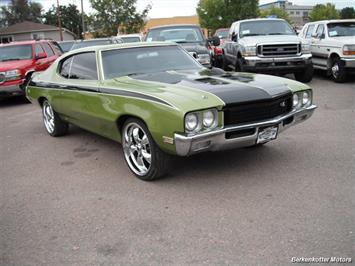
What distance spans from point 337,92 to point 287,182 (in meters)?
6.60

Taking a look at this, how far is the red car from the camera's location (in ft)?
36.8

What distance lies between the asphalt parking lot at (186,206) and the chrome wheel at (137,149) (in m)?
0.16

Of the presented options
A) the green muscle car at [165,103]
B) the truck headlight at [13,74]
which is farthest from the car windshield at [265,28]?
the green muscle car at [165,103]

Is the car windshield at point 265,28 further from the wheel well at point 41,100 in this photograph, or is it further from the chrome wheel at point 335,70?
the wheel well at point 41,100

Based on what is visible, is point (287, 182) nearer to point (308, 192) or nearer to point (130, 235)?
point (308, 192)

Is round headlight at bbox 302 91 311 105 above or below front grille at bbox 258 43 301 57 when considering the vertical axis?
below

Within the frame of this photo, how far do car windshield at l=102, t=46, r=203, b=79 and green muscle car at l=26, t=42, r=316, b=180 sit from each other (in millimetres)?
13

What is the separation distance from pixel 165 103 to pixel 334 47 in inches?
342

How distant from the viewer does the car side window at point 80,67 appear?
574 centimetres

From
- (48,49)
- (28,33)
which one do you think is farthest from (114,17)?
(48,49)

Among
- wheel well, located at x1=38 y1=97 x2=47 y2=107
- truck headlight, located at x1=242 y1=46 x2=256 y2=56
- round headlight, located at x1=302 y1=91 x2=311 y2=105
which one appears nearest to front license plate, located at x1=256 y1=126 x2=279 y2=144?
round headlight, located at x1=302 y1=91 x2=311 y2=105

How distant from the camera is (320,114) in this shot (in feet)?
26.1

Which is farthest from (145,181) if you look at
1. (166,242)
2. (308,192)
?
(308,192)

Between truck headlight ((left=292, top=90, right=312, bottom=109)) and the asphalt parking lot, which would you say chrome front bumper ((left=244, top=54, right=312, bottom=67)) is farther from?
truck headlight ((left=292, top=90, right=312, bottom=109))
